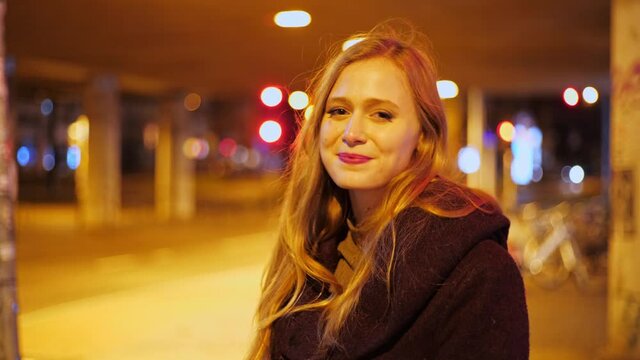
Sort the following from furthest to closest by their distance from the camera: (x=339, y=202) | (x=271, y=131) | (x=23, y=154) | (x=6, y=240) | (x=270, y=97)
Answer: (x=23, y=154) → (x=270, y=97) → (x=271, y=131) → (x=6, y=240) → (x=339, y=202)

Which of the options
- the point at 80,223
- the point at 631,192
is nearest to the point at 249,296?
the point at 631,192

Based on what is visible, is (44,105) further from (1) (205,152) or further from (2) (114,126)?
(1) (205,152)

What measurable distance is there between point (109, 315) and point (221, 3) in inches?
154

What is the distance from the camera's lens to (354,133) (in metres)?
1.96

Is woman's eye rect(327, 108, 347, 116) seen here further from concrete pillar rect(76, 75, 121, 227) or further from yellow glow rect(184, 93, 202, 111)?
yellow glow rect(184, 93, 202, 111)

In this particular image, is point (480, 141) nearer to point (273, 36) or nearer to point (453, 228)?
point (273, 36)

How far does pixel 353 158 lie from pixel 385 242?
0.25 metres

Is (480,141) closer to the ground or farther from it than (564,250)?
farther from it

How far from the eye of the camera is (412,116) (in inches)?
78.3

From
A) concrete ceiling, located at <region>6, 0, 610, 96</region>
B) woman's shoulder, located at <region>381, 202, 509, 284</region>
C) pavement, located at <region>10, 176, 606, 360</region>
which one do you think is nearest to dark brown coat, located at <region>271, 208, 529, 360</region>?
woman's shoulder, located at <region>381, 202, 509, 284</region>

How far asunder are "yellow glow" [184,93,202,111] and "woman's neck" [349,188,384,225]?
19.5 metres

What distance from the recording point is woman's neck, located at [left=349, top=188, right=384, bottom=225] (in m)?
2.10

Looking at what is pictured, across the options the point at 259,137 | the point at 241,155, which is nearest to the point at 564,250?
the point at 259,137

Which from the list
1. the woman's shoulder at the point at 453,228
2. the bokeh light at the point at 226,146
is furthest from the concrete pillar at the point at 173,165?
the bokeh light at the point at 226,146
